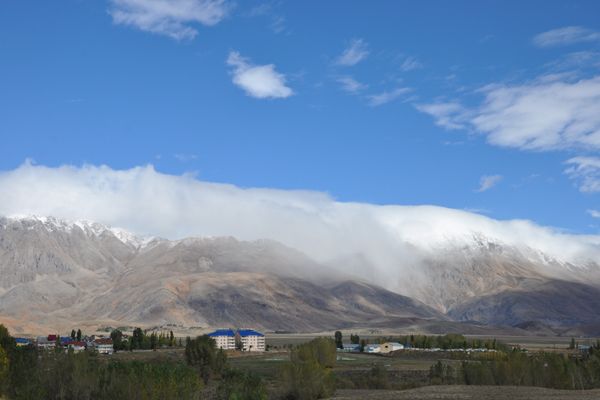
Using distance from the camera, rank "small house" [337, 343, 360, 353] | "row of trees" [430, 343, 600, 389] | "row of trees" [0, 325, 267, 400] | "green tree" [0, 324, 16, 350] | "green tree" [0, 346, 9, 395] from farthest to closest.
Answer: "small house" [337, 343, 360, 353]
"row of trees" [430, 343, 600, 389]
"green tree" [0, 324, 16, 350]
"green tree" [0, 346, 9, 395]
"row of trees" [0, 325, 267, 400]

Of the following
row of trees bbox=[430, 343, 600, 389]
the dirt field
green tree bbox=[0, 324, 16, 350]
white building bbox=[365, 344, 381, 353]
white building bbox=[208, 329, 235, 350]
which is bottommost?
the dirt field

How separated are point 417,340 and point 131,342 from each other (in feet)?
237

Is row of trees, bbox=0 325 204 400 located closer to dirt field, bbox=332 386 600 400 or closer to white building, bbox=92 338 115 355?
dirt field, bbox=332 386 600 400

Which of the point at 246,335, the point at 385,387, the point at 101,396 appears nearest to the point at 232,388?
the point at 101,396

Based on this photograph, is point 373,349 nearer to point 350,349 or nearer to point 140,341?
point 350,349

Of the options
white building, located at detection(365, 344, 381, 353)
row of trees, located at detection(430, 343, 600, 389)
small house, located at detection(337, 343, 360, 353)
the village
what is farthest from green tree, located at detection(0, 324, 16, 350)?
small house, located at detection(337, 343, 360, 353)

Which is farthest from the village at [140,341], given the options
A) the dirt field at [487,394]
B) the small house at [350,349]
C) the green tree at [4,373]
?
the dirt field at [487,394]

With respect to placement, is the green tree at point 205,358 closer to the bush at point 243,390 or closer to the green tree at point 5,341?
the bush at point 243,390

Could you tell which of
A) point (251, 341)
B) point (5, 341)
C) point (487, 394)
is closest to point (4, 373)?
point (5, 341)

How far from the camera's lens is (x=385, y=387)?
3408 inches

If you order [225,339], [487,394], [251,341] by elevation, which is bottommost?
[487,394]

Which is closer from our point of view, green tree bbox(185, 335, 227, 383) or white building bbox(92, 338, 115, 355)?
green tree bbox(185, 335, 227, 383)

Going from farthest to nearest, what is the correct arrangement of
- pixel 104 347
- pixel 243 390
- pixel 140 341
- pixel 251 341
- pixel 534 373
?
pixel 251 341
pixel 140 341
pixel 104 347
pixel 534 373
pixel 243 390

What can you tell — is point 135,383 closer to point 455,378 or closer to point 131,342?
point 455,378
